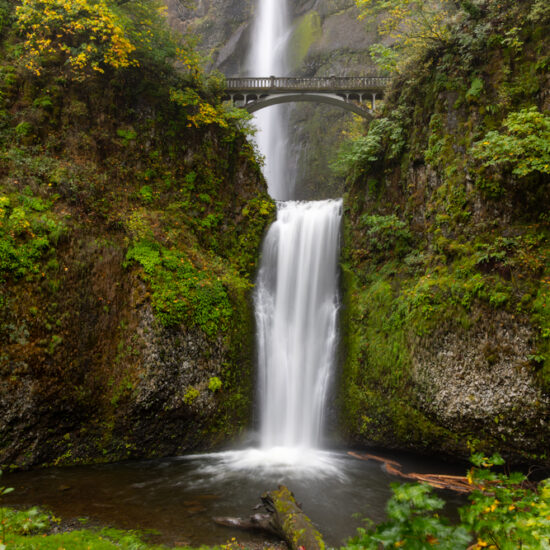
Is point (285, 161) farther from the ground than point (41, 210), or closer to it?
farther from the ground

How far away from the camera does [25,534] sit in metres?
4.10

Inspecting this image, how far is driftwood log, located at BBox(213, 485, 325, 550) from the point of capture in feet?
15.1

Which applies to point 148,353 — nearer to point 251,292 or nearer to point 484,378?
point 251,292

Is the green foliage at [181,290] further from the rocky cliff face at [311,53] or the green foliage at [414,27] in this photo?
the rocky cliff face at [311,53]

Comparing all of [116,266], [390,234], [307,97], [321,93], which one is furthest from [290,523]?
[307,97]

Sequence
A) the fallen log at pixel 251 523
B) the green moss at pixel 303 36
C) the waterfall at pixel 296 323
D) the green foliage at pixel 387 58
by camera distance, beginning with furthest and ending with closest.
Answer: the green moss at pixel 303 36 → the green foliage at pixel 387 58 → the waterfall at pixel 296 323 → the fallen log at pixel 251 523

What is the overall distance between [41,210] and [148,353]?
426 cm

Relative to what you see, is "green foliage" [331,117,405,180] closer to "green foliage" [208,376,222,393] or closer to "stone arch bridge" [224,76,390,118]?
"stone arch bridge" [224,76,390,118]

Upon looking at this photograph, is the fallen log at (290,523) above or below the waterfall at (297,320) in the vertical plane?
below

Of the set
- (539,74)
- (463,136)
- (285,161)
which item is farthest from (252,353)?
(285,161)

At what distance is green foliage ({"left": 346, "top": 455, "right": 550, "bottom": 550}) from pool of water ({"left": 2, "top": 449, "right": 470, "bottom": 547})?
2972 mm

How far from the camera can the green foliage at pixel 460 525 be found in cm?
155

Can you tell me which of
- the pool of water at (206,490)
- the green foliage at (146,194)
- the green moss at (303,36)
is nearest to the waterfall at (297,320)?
the pool of water at (206,490)

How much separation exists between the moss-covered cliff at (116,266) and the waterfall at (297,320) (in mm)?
674
